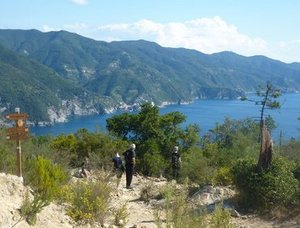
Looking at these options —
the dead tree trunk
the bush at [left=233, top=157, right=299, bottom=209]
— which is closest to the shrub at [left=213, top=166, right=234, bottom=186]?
the bush at [left=233, top=157, right=299, bottom=209]

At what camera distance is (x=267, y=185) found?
10508 mm

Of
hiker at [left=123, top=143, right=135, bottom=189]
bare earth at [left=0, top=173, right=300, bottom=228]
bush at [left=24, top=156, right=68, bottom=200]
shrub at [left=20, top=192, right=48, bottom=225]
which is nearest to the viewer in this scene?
bare earth at [left=0, top=173, right=300, bottom=228]

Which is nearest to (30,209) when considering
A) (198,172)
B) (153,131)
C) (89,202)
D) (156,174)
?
(89,202)

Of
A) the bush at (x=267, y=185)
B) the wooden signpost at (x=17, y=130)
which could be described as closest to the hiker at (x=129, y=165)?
the bush at (x=267, y=185)

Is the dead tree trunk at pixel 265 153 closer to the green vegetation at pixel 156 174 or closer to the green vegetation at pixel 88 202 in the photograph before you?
the green vegetation at pixel 156 174

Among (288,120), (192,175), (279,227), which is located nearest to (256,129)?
(192,175)

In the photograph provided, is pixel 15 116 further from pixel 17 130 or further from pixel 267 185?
pixel 267 185

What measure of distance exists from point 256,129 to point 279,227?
43.4 meters

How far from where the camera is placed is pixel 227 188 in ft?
41.5

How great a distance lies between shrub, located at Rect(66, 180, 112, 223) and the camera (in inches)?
337

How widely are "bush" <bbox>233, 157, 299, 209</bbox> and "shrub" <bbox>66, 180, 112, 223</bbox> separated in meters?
3.47

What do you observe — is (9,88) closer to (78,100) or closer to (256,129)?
(78,100)

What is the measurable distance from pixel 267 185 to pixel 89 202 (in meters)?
4.11

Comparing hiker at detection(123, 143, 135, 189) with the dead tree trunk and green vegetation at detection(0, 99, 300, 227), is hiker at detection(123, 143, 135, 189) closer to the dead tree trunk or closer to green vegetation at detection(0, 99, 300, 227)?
green vegetation at detection(0, 99, 300, 227)
